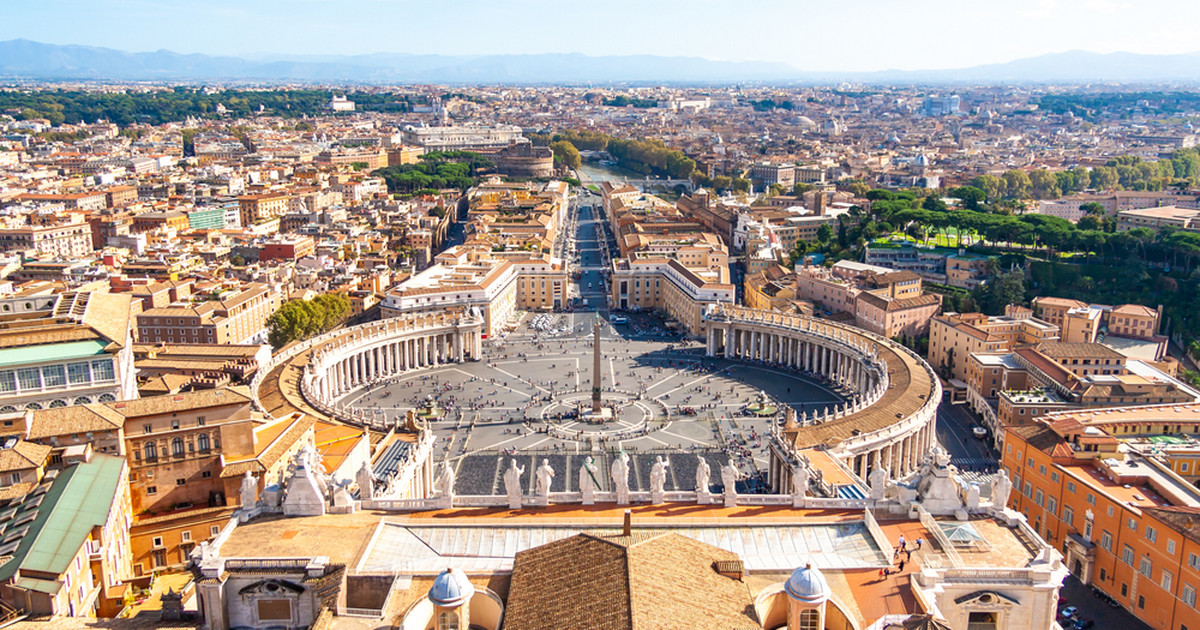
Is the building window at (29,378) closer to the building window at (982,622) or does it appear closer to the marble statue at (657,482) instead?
the marble statue at (657,482)

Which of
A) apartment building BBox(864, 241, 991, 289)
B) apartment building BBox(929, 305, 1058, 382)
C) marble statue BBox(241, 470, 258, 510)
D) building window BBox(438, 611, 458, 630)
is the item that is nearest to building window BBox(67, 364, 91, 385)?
marble statue BBox(241, 470, 258, 510)

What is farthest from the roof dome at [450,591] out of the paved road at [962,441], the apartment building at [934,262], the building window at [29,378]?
the apartment building at [934,262]

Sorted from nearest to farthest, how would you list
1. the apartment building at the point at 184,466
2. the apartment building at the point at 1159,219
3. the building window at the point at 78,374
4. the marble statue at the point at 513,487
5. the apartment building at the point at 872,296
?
the marble statue at the point at 513,487 → the apartment building at the point at 184,466 → the building window at the point at 78,374 → the apartment building at the point at 872,296 → the apartment building at the point at 1159,219

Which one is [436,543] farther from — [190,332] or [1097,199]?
[1097,199]

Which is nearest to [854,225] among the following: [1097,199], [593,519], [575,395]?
[1097,199]

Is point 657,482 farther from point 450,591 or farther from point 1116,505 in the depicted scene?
point 1116,505

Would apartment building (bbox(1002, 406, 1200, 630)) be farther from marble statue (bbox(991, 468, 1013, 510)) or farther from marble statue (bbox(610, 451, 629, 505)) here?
marble statue (bbox(610, 451, 629, 505))

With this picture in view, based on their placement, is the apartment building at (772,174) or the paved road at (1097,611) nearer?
the paved road at (1097,611)
